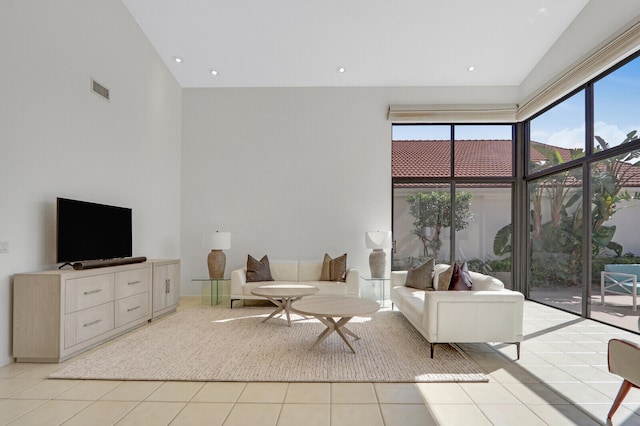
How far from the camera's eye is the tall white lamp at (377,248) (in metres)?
6.00

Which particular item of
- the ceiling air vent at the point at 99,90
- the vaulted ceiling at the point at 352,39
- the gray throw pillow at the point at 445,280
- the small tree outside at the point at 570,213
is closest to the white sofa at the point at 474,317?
the gray throw pillow at the point at 445,280

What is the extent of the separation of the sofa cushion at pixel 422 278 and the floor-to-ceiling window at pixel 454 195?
1.62 meters

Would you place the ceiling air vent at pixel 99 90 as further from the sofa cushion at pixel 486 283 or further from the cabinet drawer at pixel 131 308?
the sofa cushion at pixel 486 283

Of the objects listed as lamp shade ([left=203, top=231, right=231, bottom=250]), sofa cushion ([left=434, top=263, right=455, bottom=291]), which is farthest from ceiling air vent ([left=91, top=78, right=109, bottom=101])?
sofa cushion ([left=434, top=263, right=455, bottom=291])

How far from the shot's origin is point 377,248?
6.04m

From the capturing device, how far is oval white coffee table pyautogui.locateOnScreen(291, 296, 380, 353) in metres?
3.47

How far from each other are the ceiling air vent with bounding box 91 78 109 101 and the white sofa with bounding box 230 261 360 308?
291 cm

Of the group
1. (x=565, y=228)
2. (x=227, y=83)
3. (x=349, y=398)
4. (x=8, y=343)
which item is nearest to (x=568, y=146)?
(x=565, y=228)

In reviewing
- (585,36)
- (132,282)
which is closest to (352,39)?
(585,36)

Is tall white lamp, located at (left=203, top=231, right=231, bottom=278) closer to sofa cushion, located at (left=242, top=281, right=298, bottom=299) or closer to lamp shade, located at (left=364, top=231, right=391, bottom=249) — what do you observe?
sofa cushion, located at (left=242, top=281, right=298, bottom=299)

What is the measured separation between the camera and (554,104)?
5.69 metres

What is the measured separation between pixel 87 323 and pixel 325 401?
100 inches

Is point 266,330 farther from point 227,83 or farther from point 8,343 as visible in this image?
point 227,83

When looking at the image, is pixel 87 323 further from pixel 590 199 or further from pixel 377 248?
pixel 590 199
